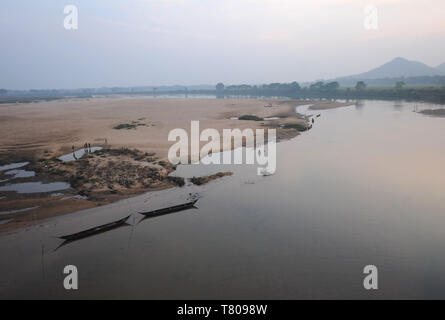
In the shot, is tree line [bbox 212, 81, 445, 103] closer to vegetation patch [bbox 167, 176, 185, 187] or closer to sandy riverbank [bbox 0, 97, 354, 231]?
sandy riverbank [bbox 0, 97, 354, 231]

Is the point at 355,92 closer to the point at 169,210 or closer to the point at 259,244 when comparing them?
the point at 169,210

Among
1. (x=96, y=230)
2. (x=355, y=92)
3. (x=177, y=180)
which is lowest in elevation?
(x=96, y=230)

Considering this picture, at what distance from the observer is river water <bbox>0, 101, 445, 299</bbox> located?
11641mm

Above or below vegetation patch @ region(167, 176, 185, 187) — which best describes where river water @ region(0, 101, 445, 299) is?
below

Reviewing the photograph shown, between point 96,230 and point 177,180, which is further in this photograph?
point 177,180

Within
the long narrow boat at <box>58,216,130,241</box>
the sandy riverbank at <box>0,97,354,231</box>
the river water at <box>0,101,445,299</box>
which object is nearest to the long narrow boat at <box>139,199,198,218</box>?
the river water at <box>0,101,445,299</box>

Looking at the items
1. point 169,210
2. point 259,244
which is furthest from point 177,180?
point 259,244

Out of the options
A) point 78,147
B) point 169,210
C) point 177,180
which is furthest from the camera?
point 78,147

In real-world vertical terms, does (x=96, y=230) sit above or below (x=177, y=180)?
below

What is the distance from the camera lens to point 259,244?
14.5m

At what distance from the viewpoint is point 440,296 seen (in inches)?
427

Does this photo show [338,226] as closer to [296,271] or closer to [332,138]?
[296,271]
